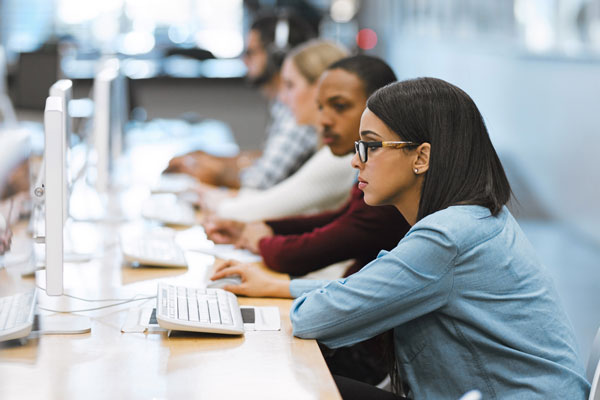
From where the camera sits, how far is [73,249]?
2537 millimetres

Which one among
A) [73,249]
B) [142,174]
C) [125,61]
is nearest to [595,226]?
[142,174]

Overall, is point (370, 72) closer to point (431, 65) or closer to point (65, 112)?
point (65, 112)

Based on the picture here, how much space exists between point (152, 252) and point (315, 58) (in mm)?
1289

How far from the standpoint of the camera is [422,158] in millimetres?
1664

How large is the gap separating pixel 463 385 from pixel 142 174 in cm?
278

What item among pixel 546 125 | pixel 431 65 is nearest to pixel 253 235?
pixel 546 125

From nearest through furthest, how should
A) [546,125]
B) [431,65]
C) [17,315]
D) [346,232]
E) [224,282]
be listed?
[17,315] → [224,282] → [346,232] → [546,125] → [431,65]

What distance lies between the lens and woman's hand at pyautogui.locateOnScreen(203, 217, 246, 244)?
2734 millimetres

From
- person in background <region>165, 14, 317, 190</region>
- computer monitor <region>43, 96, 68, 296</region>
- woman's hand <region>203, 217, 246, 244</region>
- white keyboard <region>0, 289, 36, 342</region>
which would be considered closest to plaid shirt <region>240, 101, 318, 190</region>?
person in background <region>165, 14, 317, 190</region>

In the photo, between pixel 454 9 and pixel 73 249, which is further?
pixel 454 9

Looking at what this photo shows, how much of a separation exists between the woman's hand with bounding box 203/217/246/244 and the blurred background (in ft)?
4.25

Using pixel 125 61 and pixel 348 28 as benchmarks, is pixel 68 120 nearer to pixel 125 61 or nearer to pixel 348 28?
pixel 125 61

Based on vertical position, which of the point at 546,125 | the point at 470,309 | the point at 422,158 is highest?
the point at 422,158

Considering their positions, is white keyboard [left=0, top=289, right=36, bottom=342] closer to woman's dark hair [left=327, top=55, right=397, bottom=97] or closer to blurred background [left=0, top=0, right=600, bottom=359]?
woman's dark hair [left=327, top=55, right=397, bottom=97]
